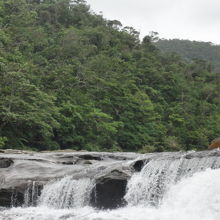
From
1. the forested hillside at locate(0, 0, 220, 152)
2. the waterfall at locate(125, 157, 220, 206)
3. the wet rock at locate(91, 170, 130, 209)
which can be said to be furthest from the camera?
the forested hillside at locate(0, 0, 220, 152)

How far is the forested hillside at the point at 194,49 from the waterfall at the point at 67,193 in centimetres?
8085

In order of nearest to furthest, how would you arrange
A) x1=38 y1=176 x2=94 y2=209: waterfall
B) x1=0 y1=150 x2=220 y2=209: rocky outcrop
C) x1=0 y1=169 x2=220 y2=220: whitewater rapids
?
x1=0 y1=169 x2=220 y2=220: whitewater rapids, x1=0 y1=150 x2=220 y2=209: rocky outcrop, x1=38 y1=176 x2=94 y2=209: waterfall

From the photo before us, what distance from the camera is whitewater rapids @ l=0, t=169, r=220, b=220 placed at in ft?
33.6

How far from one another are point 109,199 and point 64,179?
1.68 meters

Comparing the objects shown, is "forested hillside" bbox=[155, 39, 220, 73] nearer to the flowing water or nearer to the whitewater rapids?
the flowing water

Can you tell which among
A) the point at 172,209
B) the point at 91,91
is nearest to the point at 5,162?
the point at 172,209

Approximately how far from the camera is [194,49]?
316 ft

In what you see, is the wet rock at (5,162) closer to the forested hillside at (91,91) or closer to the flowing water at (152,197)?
the flowing water at (152,197)

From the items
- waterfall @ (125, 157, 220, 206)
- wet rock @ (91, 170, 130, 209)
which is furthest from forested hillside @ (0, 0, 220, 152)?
waterfall @ (125, 157, 220, 206)

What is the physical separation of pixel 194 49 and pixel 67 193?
87.7 meters

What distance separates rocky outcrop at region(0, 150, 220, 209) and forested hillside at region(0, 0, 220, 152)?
314 inches

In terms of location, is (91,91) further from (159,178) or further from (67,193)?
(159,178)

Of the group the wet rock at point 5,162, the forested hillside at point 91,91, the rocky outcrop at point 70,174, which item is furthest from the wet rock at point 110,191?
the forested hillside at point 91,91

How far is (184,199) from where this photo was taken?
11.0 metres
